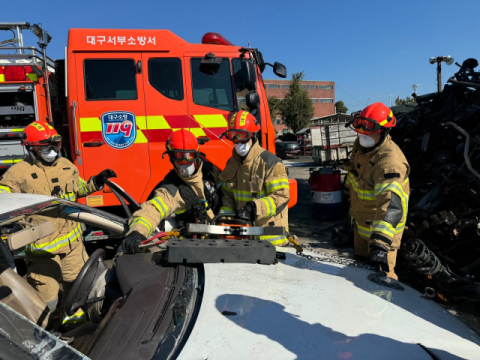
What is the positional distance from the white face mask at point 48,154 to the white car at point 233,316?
1489mm

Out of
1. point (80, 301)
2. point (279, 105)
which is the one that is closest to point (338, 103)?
point (279, 105)

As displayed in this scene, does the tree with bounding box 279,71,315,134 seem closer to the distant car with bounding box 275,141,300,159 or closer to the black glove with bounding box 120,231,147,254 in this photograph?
the distant car with bounding box 275,141,300,159

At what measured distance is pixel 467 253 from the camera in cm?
428

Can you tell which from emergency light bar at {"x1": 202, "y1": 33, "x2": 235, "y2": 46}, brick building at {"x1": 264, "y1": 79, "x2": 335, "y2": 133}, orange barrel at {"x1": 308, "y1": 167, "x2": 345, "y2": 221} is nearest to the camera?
emergency light bar at {"x1": 202, "y1": 33, "x2": 235, "y2": 46}

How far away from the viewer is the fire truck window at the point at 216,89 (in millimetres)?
4344

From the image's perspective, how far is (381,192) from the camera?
2535 millimetres

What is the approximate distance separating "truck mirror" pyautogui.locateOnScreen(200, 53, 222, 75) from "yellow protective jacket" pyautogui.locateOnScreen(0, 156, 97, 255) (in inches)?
76.5

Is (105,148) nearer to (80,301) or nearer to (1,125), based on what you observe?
(1,125)

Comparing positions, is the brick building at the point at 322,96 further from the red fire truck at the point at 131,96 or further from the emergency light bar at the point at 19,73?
the emergency light bar at the point at 19,73

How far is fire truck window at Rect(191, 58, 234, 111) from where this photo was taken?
14.3ft

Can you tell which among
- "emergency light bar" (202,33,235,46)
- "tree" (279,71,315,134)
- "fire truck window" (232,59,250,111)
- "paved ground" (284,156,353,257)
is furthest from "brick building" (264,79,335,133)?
"fire truck window" (232,59,250,111)

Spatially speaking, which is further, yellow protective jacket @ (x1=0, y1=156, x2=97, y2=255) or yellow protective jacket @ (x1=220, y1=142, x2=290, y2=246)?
yellow protective jacket @ (x1=0, y1=156, x2=97, y2=255)

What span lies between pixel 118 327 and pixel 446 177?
4428 millimetres

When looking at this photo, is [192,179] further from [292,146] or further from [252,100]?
[292,146]
